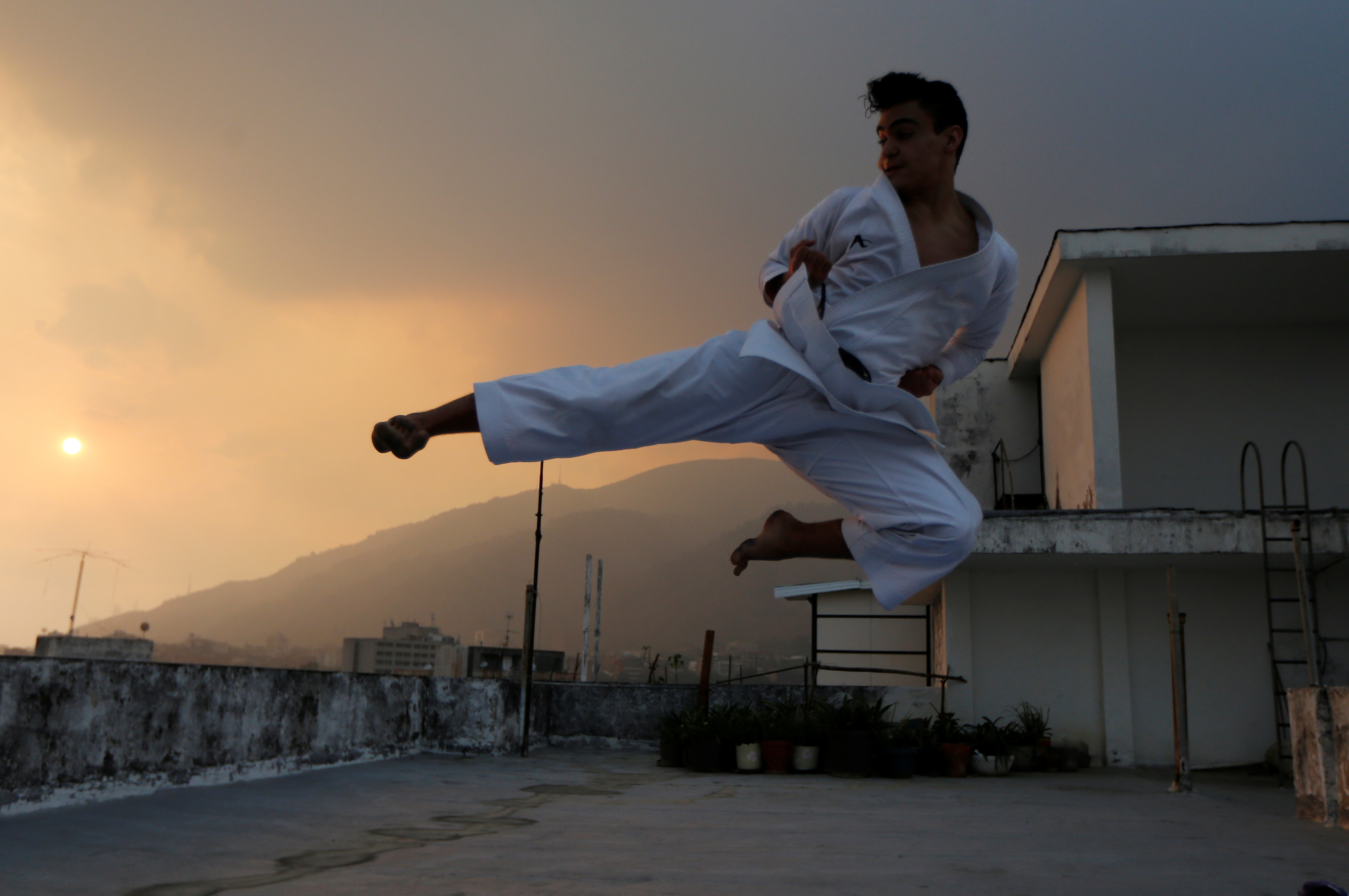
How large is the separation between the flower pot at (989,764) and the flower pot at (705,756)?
2.35 meters

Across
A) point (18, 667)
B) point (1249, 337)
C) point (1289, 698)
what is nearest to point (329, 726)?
point (18, 667)

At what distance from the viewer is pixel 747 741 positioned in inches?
344

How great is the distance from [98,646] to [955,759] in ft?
76.1

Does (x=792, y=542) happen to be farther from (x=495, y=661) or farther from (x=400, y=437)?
(x=495, y=661)

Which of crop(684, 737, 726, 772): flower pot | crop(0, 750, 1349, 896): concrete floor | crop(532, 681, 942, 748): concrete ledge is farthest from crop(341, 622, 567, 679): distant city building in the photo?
crop(0, 750, 1349, 896): concrete floor

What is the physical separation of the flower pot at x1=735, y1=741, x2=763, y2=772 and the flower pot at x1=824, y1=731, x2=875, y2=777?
2.26 feet

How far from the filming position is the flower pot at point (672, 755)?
9.22 m

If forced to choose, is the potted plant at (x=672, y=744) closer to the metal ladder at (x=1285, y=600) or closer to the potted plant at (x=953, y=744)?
the potted plant at (x=953, y=744)

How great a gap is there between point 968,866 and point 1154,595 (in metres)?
8.79

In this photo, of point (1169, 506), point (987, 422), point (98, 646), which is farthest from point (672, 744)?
point (98, 646)

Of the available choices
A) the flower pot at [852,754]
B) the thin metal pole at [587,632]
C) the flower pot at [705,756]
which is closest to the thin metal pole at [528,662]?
the flower pot at [705,756]

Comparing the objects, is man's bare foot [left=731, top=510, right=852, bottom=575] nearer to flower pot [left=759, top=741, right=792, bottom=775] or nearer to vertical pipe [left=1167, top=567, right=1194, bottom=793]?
vertical pipe [left=1167, top=567, right=1194, bottom=793]

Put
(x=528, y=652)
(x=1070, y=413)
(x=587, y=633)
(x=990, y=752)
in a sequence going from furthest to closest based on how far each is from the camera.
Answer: (x=587, y=633) → (x=1070, y=413) → (x=528, y=652) → (x=990, y=752)

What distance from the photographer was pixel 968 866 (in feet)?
10.3
